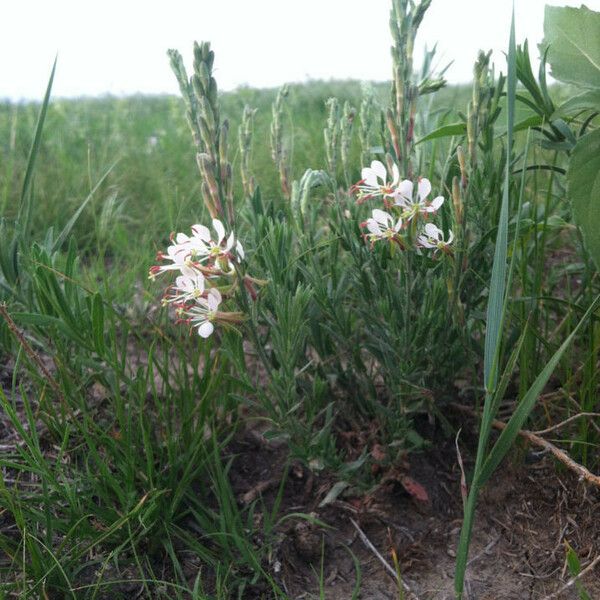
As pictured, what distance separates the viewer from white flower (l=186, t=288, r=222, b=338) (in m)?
1.52

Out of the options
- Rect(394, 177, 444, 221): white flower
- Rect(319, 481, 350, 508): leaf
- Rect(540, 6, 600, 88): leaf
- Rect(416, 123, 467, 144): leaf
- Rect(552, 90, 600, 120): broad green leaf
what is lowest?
Rect(319, 481, 350, 508): leaf

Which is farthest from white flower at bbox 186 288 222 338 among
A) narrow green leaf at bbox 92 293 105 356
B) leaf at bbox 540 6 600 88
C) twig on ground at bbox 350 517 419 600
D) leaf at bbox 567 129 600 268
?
leaf at bbox 540 6 600 88

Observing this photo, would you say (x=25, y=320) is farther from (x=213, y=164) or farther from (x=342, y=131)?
(x=342, y=131)

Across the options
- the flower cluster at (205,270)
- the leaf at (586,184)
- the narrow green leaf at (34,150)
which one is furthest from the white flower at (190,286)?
the leaf at (586,184)

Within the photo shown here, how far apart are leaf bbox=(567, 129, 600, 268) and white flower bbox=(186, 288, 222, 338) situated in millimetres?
895

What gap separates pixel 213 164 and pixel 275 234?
15.9 inches

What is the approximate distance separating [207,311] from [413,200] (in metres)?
0.53

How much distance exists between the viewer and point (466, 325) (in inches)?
73.2

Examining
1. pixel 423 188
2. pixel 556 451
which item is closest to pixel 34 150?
pixel 423 188

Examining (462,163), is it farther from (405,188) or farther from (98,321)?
(98,321)

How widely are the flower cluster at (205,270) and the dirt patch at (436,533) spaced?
620mm

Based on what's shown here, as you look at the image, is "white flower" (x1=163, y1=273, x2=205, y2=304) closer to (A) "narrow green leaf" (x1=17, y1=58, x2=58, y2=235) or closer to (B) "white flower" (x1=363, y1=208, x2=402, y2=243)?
(B) "white flower" (x1=363, y1=208, x2=402, y2=243)

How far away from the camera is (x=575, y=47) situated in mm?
1893

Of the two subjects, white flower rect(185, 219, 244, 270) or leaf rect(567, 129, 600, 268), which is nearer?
white flower rect(185, 219, 244, 270)
